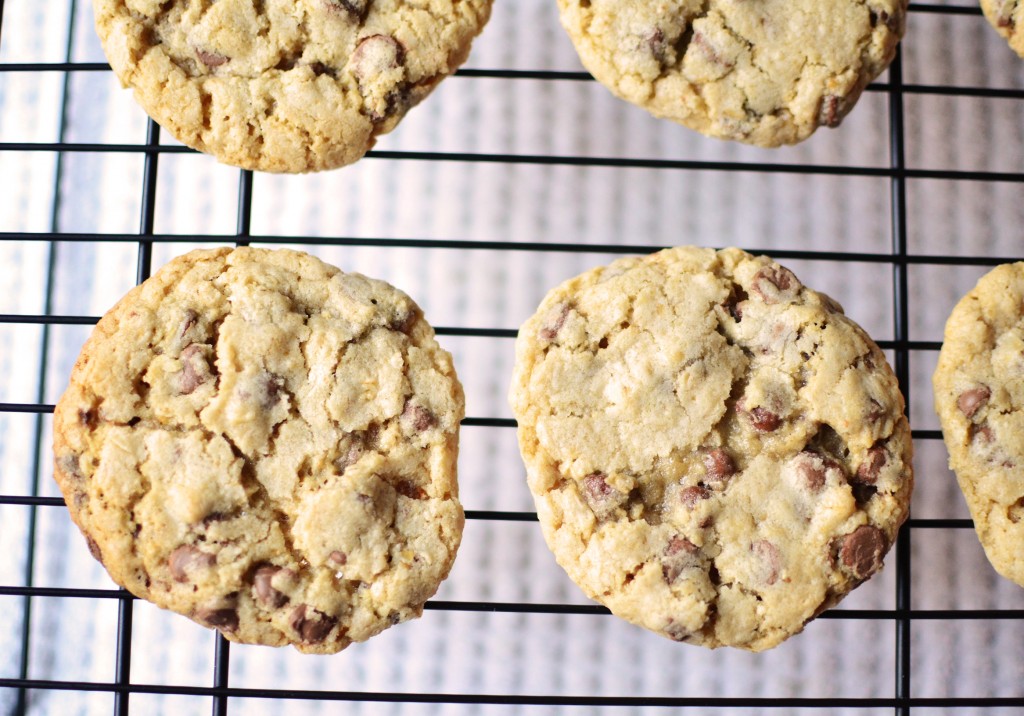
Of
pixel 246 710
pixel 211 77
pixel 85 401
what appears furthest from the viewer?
pixel 246 710

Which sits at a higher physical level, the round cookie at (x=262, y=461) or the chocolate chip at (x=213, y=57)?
the chocolate chip at (x=213, y=57)

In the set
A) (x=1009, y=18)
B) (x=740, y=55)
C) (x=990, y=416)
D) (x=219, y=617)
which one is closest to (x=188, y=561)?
(x=219, y=617)

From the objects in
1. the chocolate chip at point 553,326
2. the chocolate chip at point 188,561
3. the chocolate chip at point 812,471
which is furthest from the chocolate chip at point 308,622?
the chocolate chip at point 812,471

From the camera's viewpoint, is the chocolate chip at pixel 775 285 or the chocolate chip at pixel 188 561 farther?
the chocolate chip at pixel 775 285

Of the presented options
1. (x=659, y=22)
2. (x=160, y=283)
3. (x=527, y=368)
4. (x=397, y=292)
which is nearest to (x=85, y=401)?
(x=160, y=283)

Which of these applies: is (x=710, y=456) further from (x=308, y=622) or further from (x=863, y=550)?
(x=308, y=622)

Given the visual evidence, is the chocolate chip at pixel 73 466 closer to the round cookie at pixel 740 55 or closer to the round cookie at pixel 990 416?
the round cookie at pixel 740 55

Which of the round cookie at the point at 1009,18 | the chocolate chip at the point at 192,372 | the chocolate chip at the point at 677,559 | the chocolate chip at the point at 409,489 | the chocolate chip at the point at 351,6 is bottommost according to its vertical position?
the chocolate chip at the point at 677,559

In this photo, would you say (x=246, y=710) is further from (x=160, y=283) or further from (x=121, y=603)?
(x=160, y=283)
